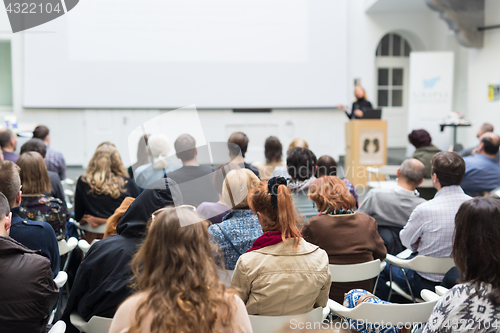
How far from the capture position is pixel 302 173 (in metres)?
3.05

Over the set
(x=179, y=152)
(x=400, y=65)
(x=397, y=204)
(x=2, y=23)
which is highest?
(x=2, y=23)

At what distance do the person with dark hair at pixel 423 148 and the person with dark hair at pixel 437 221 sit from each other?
1.76 metres

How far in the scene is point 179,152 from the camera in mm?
2357

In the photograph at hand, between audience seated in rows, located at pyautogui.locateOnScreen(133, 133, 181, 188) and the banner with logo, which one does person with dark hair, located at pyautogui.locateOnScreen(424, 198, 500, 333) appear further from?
the banner with logo

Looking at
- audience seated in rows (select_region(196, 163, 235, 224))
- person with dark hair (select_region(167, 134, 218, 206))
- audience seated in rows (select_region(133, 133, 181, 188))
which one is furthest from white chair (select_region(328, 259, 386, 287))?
audience seated in rows (select_region(133, 133, 181, 188))

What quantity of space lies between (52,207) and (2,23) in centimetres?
661

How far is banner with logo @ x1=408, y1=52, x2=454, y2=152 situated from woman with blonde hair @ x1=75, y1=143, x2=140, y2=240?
6.10 metres

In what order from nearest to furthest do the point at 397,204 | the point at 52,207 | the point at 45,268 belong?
the point at 45,268 → the point at 52,207 → the point at 397,204

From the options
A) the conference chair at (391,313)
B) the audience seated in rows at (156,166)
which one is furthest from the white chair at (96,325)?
the audience seated in rows at (156,166)

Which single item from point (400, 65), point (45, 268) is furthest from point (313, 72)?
point (45, 268)

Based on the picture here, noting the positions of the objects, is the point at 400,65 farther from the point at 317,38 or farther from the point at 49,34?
the point at 49,34

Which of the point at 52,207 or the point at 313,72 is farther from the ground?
the point at 313,72

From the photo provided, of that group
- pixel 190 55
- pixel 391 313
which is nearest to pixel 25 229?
pixel 391 313

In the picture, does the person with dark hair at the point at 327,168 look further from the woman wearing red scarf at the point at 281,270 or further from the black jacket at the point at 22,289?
the black jacket at the point at 22,289
